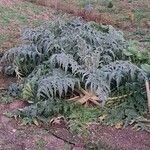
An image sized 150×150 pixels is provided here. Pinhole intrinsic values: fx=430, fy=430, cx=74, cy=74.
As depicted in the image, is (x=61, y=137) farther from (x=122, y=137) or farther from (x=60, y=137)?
(x=122, y=137)

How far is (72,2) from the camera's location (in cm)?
1068

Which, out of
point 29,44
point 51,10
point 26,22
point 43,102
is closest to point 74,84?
point 43,102

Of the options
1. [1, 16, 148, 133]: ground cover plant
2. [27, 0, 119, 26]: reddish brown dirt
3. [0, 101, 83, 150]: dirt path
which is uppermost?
[27, 0, 119, 26]: reddish brown dirt

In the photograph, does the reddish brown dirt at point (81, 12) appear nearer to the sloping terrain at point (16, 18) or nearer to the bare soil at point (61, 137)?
the sloping terrain at point (16, 18)

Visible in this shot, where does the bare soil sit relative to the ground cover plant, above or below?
below

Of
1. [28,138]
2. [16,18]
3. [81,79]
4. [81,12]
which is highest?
[81,12]

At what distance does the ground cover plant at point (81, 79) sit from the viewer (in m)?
4.62

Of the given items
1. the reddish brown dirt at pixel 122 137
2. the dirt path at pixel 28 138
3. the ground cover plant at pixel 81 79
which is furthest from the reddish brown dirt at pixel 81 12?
the dirt path at pixel 28 138

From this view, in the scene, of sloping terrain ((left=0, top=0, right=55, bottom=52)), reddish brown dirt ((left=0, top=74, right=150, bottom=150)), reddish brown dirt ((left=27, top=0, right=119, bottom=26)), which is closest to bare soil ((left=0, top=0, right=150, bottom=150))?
reddish brown dirt ((left=0, top=74, right=150, bottom=150))

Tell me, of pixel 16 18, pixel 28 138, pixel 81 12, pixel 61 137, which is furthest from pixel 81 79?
pixel 81 12

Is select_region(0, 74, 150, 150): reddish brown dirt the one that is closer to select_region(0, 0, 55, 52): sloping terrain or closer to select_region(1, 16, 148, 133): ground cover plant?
select_region(1, 16, 148, 133): ground cover plant

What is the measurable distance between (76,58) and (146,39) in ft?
9.83

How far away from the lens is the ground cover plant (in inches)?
182

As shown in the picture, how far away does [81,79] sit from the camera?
4883 millimetres
